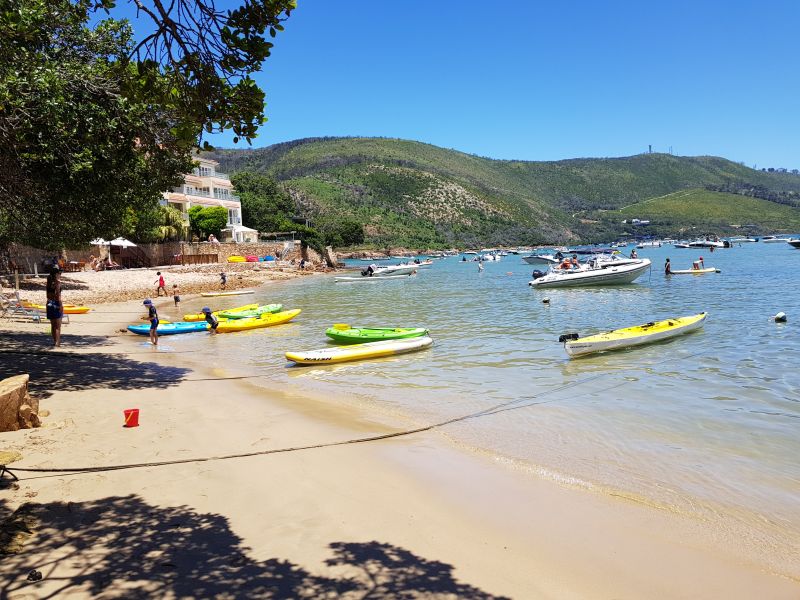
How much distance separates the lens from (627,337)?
15906 mm

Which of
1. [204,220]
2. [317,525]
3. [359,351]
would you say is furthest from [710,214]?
[317,525]

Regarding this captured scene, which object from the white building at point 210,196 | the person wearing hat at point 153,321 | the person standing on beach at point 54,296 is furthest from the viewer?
the white building at point 210,196

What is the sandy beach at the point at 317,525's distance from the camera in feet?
14.6

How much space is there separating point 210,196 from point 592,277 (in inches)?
1780

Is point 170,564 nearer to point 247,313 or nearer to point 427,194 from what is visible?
point 247,313

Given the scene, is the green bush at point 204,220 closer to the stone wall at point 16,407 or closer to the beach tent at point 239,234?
the beach tent at point 239,234

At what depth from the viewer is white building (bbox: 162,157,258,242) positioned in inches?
2261

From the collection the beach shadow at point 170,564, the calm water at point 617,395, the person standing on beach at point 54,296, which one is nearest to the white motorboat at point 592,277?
the calm water at point 617,395

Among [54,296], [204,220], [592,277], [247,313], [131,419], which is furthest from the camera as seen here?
[204,220]

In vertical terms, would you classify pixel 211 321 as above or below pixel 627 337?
Answer: above

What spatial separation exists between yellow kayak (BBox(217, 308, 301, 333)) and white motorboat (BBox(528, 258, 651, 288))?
1929cm

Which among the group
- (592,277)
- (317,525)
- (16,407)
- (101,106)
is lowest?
(317,525)

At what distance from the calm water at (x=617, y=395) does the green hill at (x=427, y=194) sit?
282ft

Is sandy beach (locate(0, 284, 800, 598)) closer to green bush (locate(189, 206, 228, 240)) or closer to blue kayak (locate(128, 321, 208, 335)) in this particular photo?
blue kayak (locate(128, 321, 208, 335))
